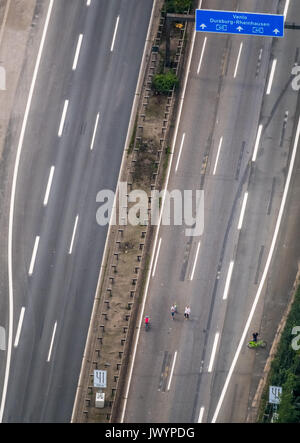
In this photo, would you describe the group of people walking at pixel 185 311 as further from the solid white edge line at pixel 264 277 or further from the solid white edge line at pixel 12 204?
the solid white edge line at pixel 12 204

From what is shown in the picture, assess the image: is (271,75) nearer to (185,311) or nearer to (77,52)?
(77,52)

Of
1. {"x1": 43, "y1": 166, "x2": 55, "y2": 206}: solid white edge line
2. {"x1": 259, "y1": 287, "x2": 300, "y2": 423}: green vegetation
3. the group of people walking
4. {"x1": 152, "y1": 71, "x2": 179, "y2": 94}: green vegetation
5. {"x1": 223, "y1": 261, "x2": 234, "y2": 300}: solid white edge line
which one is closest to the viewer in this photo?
{"x1": 259, "y1": 287, "x2": 300, "y2": 423}: green vegetation

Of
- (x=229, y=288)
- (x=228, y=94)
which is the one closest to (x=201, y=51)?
(x=228, y=94)

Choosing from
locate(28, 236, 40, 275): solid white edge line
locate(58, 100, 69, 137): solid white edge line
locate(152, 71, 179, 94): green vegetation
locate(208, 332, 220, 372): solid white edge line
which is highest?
locate(152, 71, 179, 94): green vegetation

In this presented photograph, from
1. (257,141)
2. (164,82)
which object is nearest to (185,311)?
(257,141)

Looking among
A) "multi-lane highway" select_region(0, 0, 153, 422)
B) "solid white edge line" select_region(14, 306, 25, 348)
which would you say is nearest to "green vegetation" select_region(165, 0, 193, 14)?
"multi-lane highway" select_region(0, 0, 153, 422)

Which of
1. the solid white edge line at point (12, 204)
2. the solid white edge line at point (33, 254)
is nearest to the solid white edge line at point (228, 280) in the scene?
the solid white edge line at point (33, 254)

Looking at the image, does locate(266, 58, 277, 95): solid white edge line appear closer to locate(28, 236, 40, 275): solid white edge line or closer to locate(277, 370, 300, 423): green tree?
locate(28, 236, 40, 275): solid white edge line
